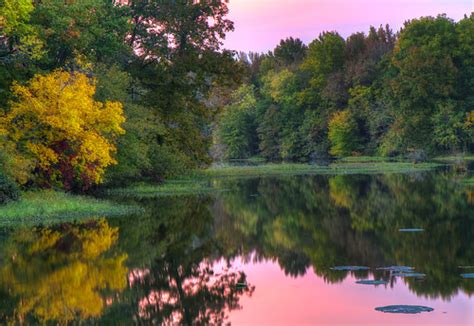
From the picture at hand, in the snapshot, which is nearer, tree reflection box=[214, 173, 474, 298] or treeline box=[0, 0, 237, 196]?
tree reflection box=[214, 173, 474, 298]

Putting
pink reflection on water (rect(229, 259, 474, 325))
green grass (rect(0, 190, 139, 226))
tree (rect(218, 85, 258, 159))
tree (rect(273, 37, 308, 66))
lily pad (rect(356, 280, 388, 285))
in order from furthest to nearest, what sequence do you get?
tree (rect(273, 37, 308, 66)) < tree (rect(218, 85, 258, 159)) < green grass (rect(0, 190, 139, 226)) < lily pad (rect(356, 280, 388, 285)) < pink reflection on water (rect(229, 259, 474, 325))

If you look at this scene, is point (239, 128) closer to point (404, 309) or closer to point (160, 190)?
point (160, 190)

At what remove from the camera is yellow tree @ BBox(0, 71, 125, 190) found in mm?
35656

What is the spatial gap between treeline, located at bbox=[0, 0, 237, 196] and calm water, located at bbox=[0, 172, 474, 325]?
586 cm

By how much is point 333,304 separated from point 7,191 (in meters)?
19.9

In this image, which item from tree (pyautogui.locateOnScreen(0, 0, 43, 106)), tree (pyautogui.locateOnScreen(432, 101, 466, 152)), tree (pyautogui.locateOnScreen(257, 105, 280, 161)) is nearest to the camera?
tree (pyautogui.locateOnScreen(0, 0, 43, 106))

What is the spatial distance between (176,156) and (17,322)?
38.7 m

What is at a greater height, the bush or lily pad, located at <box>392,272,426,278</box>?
the bush

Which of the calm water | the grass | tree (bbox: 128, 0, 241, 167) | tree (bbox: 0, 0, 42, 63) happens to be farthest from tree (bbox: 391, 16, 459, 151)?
tree (bbox: 0, 0, 42, 63)

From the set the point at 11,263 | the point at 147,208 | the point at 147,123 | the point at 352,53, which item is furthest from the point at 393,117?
the point at 11,263

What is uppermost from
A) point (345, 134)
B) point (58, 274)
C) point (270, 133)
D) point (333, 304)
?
point (270, 133)

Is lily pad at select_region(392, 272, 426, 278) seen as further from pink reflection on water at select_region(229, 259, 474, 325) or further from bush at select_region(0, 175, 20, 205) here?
bush at select_region(0, 175, 20, 205)

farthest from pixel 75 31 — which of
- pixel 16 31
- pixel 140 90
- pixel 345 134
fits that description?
pixel 345 134

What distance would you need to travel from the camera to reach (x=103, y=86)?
42.8 metres
